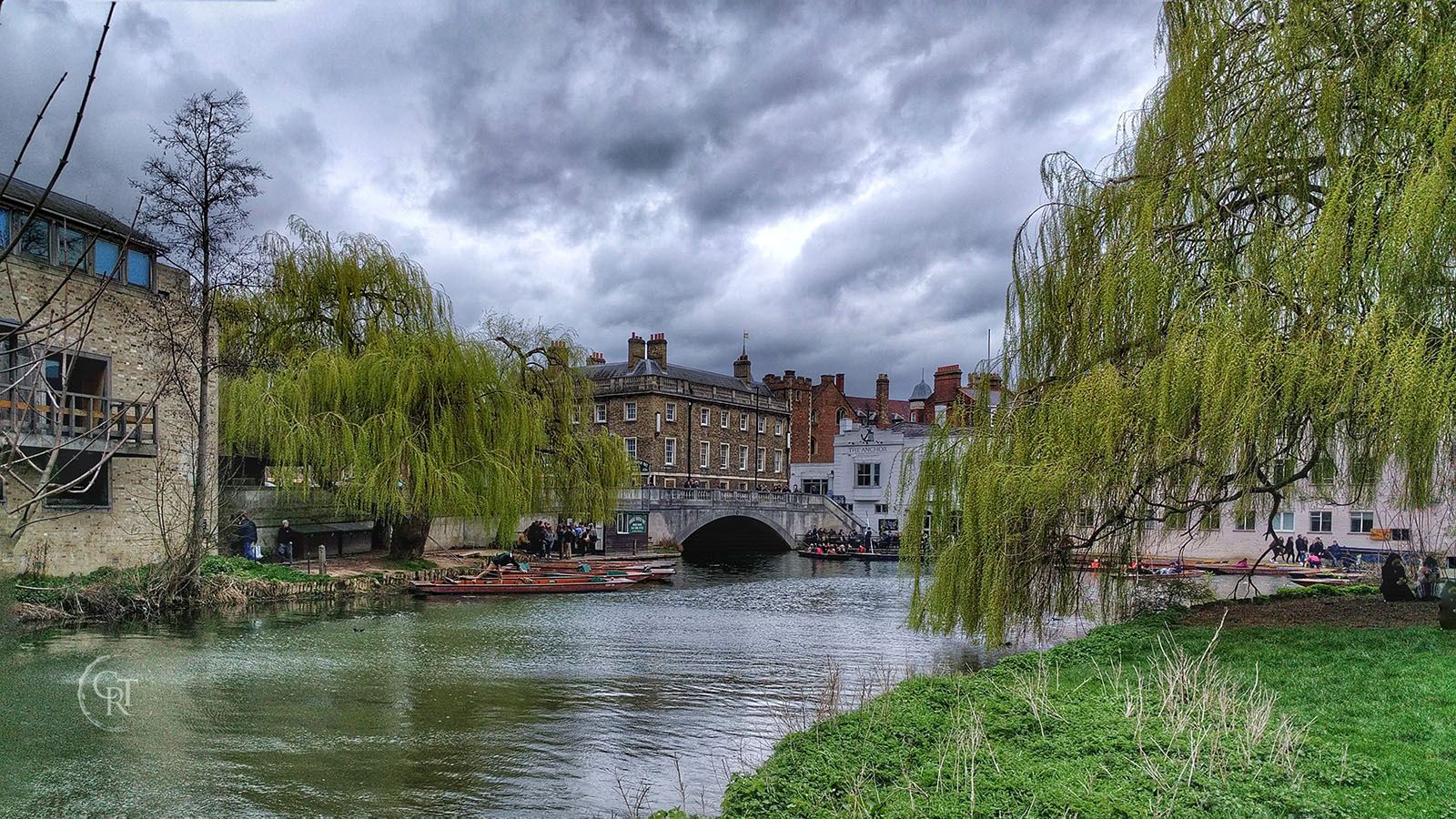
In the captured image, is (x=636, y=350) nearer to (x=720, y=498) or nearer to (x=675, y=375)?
(x=675, y=375)

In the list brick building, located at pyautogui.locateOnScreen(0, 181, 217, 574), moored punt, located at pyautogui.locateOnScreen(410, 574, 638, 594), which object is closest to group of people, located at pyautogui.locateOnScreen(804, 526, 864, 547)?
moored punt, located at pyautogui.locateOnScreen(410, 574, 638, 594)

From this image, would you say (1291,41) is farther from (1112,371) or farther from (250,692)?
(250,692)

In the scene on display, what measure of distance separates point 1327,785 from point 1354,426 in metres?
4.52

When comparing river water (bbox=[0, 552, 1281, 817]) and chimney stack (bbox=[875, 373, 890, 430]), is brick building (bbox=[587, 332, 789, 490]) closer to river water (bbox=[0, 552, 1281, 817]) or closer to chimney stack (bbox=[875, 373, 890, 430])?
chimney stack (bbox=[875, 373, 890, 430])

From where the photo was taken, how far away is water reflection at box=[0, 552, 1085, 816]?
8938 millimetres

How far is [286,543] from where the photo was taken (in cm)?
2556

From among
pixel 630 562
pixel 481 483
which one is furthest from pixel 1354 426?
pixel 630 562

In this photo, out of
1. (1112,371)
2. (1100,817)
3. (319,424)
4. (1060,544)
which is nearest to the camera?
(1100,817)

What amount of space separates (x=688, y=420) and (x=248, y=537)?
1151 inches

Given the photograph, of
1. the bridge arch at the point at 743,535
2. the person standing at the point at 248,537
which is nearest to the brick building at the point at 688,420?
the bridge arch at the point at 743,535

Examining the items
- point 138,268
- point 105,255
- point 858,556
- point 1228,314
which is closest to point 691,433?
point 858,556

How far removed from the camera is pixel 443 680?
46.2ft

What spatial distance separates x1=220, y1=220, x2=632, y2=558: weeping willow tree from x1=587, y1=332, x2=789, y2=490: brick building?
20.8 m

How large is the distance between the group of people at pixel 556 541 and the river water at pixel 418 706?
429 inches
